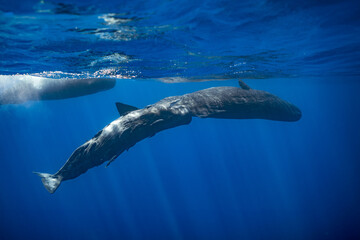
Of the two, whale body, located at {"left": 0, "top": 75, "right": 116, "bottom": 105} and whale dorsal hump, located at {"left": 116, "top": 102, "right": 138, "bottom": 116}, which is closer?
whale dorsal hump, located at {"left": 116, "top": 102, "right": 138, "bottom": 116}

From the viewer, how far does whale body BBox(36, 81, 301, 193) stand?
4.58 m

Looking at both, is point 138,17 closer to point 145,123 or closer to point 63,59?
point 145,123

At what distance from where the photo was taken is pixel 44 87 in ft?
51.7

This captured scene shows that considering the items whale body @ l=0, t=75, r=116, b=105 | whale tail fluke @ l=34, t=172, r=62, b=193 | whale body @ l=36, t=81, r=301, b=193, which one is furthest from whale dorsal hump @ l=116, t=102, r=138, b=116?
whale body @ l=0, t=75, r=116, b=105

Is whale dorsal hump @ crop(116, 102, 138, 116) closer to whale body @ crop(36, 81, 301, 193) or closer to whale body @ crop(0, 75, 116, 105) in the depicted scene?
whale body @ crop(36, 81, 301, 193)

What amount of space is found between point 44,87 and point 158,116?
14.7m

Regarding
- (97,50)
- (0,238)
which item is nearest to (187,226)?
(0,238)

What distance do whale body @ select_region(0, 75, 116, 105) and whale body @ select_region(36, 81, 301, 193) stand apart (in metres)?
11.4

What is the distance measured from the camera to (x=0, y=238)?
94.2 feet

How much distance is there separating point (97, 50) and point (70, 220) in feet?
126

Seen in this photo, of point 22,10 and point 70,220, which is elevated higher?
point 22,10

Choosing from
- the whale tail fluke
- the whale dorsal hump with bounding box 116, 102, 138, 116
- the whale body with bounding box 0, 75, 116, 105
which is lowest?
the whale tail fluke

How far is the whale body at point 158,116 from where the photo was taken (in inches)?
180

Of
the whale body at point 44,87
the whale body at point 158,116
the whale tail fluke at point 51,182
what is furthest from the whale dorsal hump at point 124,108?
the whale body at point 44,87
